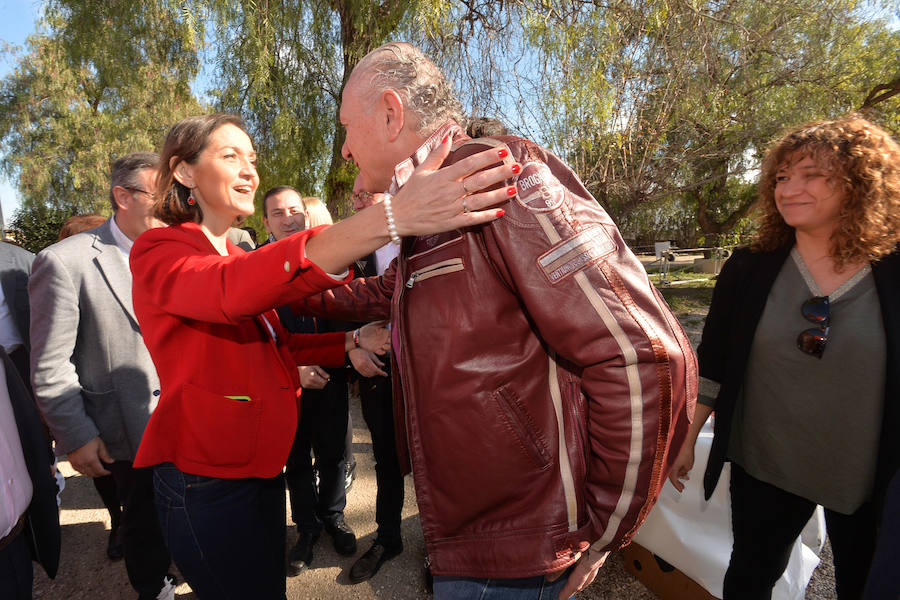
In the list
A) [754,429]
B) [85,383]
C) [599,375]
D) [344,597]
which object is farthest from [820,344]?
[85,383]

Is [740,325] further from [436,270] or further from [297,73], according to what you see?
[297,73]

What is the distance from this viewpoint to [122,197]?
8.19 ft

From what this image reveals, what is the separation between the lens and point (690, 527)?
229cm

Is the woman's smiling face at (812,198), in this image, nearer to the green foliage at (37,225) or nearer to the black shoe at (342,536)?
the black shoe at (342,536)

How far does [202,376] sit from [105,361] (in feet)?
4.48

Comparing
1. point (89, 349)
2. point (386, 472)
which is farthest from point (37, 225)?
Answer: point (386, 472)

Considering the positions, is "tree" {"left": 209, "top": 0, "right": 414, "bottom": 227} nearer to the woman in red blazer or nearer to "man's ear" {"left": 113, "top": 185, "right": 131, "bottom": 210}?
"man's ear" {"left": 113, "top": 185, "right": 131, "bottom": 210}

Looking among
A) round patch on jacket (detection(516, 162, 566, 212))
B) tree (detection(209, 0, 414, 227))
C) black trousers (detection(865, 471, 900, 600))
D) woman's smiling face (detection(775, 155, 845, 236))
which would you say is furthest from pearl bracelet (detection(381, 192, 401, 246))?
tree (detection(209, 0, 414, 227))

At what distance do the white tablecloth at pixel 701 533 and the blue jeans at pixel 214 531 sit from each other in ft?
6.17

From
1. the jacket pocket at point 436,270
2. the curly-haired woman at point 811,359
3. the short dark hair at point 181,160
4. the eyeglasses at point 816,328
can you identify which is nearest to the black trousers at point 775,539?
the curly-haired woman at point 811,359

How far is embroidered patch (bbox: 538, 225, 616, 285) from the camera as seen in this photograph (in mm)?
942

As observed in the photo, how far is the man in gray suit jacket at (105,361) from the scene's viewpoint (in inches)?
86.4

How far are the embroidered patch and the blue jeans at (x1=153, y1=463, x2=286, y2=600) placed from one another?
1.25 m

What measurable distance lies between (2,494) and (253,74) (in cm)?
542
